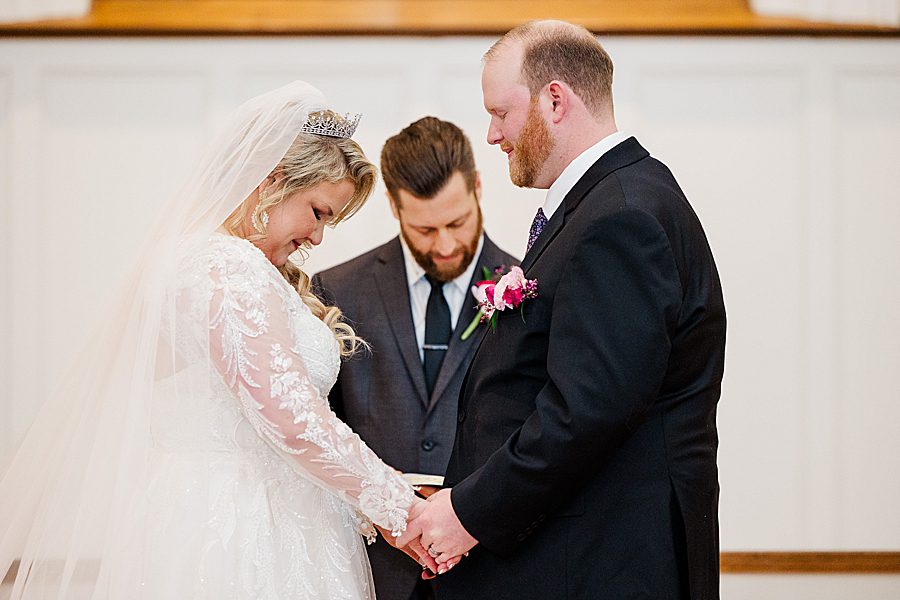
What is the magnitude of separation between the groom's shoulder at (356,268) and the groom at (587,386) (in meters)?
1.07

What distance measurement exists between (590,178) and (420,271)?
1.15 m

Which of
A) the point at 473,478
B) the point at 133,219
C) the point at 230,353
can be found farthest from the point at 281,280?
the point at 133,219

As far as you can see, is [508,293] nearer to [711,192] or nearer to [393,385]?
[393,385]

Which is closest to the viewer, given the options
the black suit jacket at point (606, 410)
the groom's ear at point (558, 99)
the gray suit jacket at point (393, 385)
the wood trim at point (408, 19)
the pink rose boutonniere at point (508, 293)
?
the black suit jacket at point (606, 410)

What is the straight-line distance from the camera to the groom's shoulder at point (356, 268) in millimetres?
3658

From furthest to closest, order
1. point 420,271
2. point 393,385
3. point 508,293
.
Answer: point 420,271 → point 393,385 → point 508,293

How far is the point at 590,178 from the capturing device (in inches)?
101

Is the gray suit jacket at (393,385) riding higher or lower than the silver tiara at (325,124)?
lower

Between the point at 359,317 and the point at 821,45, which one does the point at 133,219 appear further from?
the point at 821,45

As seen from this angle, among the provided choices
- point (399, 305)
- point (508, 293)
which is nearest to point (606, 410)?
point (508, 293)

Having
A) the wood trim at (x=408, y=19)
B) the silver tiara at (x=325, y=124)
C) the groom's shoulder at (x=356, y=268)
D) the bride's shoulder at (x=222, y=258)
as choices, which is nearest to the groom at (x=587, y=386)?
the silver tiara at (x=325, y=124)

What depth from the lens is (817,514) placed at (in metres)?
4.76

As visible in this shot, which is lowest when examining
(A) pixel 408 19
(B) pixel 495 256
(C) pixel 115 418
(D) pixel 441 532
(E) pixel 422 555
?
(E) pixel 422 555

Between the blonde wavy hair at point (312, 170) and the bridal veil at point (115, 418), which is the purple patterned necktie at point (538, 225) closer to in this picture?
the blonde wavy hair at point (312, 170)
